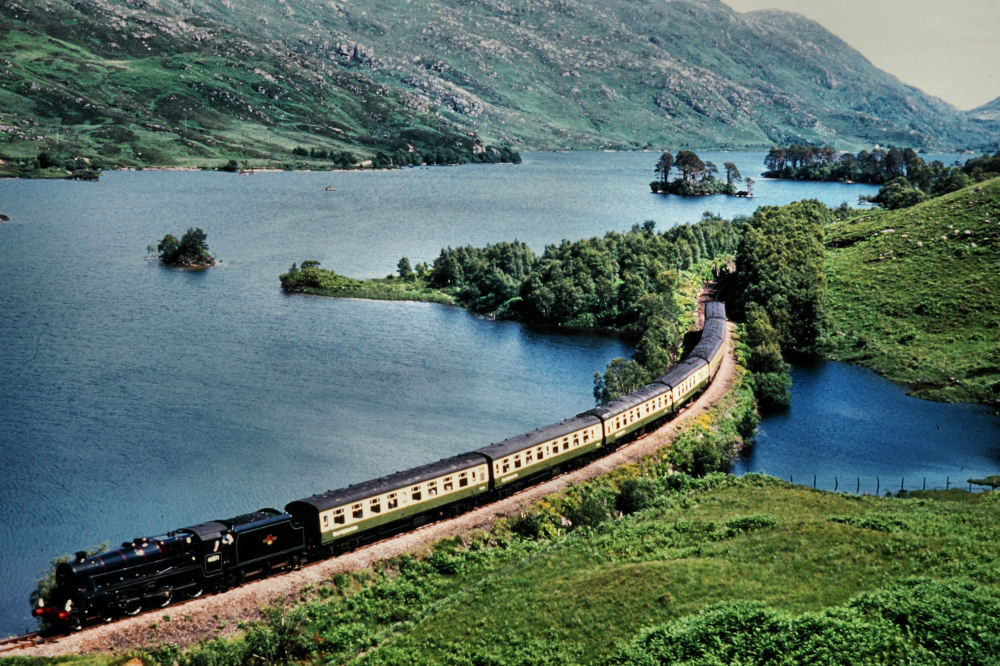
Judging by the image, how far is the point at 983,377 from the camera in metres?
87.4

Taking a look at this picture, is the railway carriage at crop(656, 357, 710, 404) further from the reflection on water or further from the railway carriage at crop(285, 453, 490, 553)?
the railway carriage at crop(285, 453, 490, 553)

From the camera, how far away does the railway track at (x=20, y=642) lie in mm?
34031

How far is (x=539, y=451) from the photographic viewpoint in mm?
53375

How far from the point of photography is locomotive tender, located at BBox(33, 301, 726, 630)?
35750mm

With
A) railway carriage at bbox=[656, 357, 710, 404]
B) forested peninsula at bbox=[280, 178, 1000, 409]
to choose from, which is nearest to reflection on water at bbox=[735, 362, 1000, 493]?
forested peninsula at bbox=[280, 178, 1000, 409]

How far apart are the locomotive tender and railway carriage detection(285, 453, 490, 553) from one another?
0.06 meters

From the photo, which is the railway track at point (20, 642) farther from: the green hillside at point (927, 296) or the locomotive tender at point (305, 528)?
the green hillside at point (927, 296)

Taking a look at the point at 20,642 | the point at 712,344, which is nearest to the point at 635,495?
the point at 20,642

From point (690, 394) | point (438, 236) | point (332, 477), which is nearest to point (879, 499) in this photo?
point (690, 394)

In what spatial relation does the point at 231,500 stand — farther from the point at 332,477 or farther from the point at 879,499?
the point at 879,499

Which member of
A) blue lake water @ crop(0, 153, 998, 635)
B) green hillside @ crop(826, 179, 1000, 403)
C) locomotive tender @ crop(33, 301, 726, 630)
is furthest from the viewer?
green hillside @ crop(826, 179, 1000, 403)

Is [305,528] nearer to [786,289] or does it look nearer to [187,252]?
[786,289]

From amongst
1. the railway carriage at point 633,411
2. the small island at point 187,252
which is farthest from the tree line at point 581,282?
the small island at point 187,252

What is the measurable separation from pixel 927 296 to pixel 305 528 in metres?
97.6
